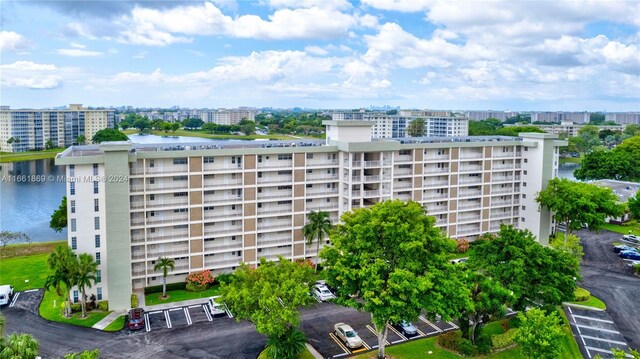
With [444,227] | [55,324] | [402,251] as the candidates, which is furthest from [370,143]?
[55,324]

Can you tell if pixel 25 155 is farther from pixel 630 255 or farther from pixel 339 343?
pixel 630 255

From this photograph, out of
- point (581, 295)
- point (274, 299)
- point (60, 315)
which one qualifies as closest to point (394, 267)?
point (274, 299)

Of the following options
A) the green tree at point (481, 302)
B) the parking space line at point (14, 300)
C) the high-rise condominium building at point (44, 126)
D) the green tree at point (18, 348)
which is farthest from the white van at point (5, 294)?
the high-rise condominium building at point (44, 126)

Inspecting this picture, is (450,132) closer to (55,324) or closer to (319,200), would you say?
(319,200)

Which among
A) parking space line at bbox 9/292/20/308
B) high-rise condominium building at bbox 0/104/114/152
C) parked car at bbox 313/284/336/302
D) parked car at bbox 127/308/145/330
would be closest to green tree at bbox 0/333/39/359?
parked car at bbox 127/308/145/330

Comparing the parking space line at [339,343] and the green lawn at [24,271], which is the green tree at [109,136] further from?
the parking space line at [339,343]

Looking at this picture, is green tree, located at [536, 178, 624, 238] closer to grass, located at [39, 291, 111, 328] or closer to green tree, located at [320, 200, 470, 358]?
green tree, located at [320, 200, 470, 358]
